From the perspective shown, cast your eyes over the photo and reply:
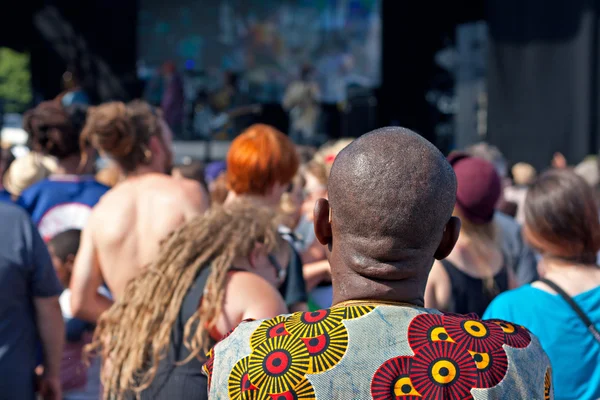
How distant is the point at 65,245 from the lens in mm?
3453

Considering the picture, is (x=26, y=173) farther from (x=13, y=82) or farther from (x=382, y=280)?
(x=13, y=82)

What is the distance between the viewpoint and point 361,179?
119 centimetres

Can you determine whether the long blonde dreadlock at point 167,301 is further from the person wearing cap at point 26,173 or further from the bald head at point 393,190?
the person wearing cap at point 26,173

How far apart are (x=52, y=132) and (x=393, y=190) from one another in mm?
3036

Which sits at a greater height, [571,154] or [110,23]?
[110,23]

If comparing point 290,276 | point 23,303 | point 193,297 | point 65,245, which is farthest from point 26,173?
point 193,297

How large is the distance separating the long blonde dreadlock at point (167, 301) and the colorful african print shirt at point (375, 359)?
2.57 ft

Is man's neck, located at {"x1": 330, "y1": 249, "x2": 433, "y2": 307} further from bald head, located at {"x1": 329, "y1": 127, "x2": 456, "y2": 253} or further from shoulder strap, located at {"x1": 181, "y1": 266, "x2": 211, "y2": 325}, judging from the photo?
shoulder strap, located at {"x1": 181, "y1": 266, "x2": 211, "y2": 325}

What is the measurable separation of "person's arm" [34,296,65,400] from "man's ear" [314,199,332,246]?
151cm

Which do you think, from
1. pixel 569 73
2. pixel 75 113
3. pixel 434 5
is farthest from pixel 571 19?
pixel 75 113

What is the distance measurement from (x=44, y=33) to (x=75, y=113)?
34.5 feet

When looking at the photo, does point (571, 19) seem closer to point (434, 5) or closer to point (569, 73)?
point (569, 73)

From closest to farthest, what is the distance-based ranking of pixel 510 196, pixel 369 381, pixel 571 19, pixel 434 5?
pixel 369 381, pixel 510 196, pixel 571 19, pixel 434 5

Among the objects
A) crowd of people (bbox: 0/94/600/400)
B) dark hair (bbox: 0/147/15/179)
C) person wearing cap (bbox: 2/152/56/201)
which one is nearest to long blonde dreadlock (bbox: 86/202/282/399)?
crowd of people (bbox: 0/94/600/400)
